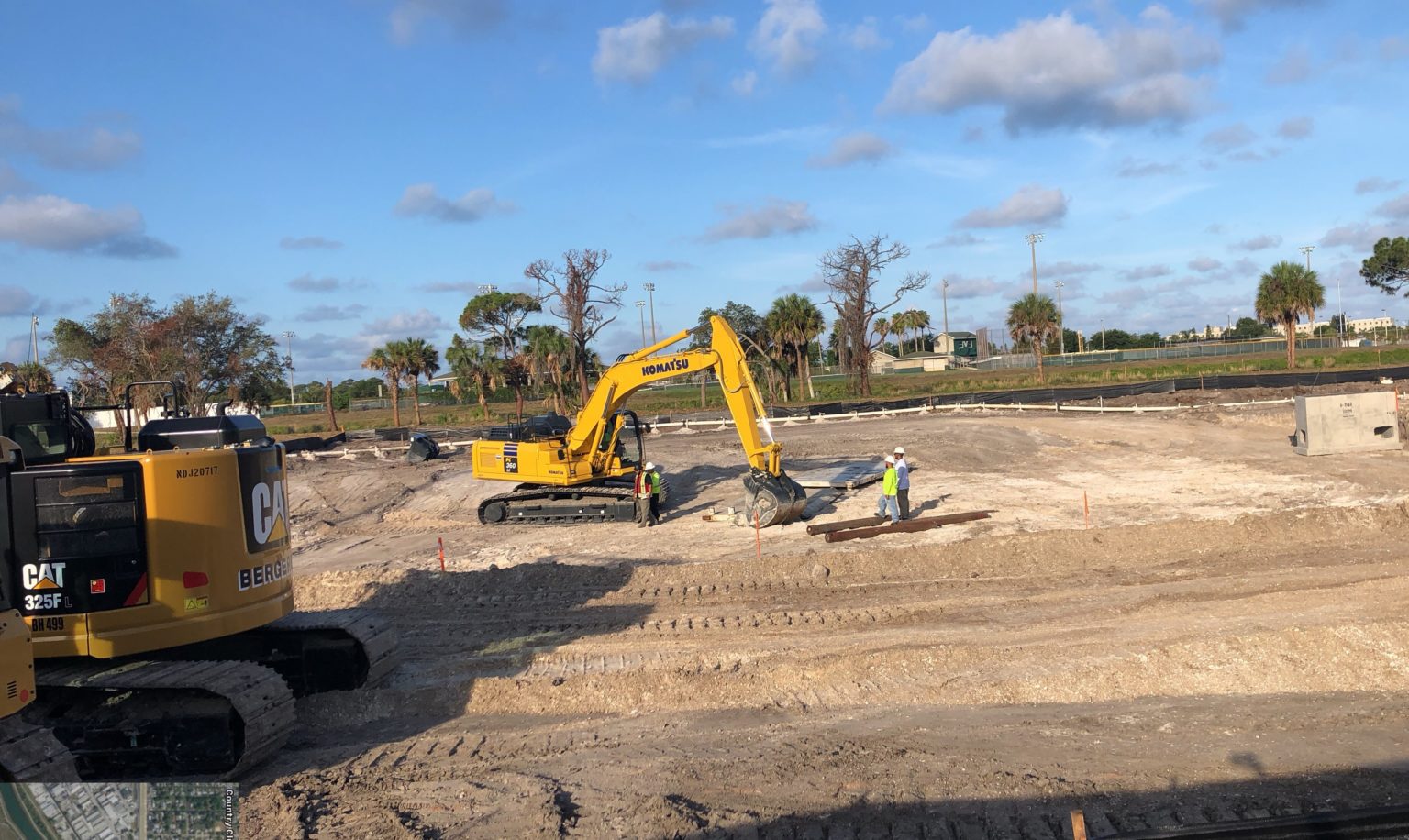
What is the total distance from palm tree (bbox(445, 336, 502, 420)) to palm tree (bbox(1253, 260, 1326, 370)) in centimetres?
4409

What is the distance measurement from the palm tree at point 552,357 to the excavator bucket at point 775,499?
110 feet

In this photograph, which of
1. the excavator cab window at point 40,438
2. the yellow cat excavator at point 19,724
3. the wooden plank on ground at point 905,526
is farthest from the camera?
the wooden plank on ground at point 905,526

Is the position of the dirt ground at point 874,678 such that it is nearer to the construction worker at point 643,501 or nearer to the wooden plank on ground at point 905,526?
the wooden plank on ground at point 905,526

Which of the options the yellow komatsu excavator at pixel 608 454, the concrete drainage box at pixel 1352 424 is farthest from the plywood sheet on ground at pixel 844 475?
the concrete drainage box at pixel 1352 424

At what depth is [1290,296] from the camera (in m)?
55.3

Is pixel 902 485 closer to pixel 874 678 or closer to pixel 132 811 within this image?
pixel 874 678

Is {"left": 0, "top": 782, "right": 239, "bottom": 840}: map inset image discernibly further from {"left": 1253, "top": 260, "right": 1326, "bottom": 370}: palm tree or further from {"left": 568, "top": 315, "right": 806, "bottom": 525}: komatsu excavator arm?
{"left": 1253, "top": 260, "right": 1326, "bottom": 370}: palm tree

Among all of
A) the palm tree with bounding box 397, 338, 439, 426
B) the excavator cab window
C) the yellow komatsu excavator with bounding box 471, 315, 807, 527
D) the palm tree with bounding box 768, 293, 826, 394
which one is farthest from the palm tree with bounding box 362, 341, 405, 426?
the excavator cab window

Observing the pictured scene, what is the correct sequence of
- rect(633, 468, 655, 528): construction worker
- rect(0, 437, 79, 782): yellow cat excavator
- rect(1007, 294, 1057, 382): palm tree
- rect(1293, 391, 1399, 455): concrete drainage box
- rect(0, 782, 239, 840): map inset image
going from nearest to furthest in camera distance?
rect(0, 782, 239, 840): map inset image
rect(0, 437, 79, 782): yellow cat excavator
rect(633, 468, 655, 528): construction worker
rect(1293, 391, 1399, 455): concrete drainage box
rect(1007, 294, 1057, 382): palm tree

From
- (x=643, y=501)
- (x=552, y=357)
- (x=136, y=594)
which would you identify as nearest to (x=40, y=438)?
(x=136, y=594)

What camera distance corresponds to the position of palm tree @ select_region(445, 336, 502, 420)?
56125 mm

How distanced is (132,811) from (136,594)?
179 inches

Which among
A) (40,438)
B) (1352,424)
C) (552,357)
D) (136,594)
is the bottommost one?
(1352,424)

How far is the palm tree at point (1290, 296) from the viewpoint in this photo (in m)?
55.0
